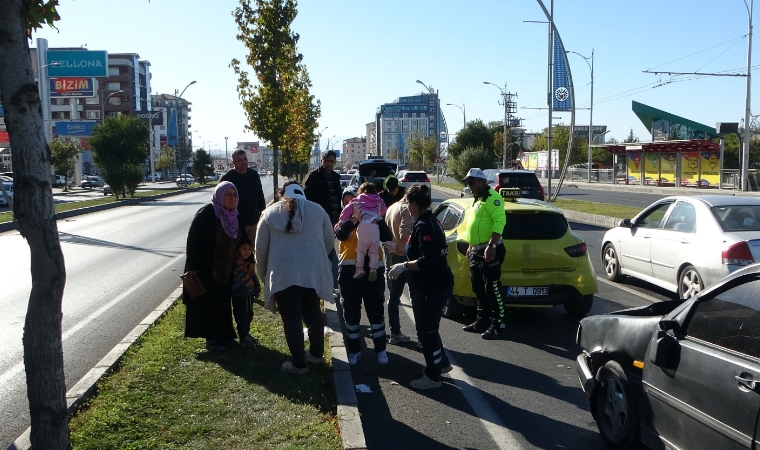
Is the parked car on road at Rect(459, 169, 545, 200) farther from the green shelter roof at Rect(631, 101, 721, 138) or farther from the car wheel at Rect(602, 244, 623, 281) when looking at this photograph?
the green shelter roof at Rect(631, 101, 721, 138)

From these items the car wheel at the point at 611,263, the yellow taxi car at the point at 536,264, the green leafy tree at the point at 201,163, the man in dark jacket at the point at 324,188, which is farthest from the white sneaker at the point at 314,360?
the green leafy tree at the point at 201,163

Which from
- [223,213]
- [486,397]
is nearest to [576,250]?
[486,397]

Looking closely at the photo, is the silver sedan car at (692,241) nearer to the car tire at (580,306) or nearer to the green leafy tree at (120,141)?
the car tire at (580,306)

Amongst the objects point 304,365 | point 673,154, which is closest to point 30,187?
point 304,365

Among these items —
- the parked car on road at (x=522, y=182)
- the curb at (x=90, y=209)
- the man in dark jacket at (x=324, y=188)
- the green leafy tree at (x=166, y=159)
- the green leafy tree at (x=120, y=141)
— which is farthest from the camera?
the green leafy tree at (x=166, y=159)

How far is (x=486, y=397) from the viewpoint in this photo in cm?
594

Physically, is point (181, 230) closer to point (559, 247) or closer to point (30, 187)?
point (559, 247)

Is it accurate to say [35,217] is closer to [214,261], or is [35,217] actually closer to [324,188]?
[214,261]

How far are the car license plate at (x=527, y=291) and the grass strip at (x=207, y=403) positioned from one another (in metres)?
2.39

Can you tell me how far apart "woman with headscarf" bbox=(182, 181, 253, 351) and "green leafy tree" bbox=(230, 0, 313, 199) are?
36.2 feet

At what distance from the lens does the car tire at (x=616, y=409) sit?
4.50 metres

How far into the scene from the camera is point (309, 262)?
600 cm

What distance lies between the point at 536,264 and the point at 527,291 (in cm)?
34

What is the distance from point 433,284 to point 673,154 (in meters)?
49.1
